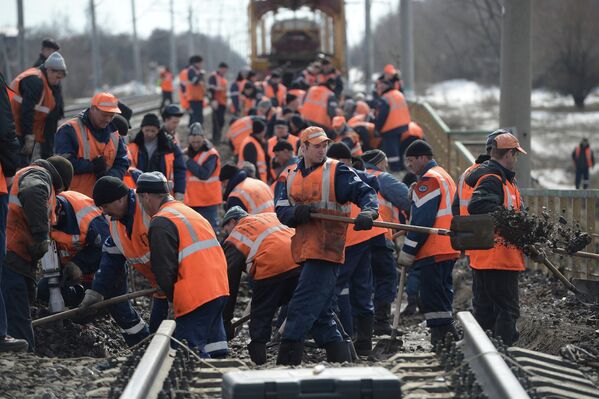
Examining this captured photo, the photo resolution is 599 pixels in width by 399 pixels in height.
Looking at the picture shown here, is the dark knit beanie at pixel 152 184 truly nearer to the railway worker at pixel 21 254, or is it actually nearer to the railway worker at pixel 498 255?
the railway worker at pixel 21 254

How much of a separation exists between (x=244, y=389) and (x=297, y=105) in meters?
13.5

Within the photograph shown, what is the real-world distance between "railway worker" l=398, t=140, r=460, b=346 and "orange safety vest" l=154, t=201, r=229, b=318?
7.55ft

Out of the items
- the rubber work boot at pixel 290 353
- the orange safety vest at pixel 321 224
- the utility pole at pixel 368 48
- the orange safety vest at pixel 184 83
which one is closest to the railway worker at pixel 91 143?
the orange safety vest at pixel 321 224

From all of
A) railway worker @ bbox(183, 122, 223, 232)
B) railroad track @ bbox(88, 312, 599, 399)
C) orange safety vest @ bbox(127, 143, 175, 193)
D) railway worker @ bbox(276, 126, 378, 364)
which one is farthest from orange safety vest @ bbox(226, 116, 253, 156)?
railroad track @ bbox(88, 312, 599, 399)

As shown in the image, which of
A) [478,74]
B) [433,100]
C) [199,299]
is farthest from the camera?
[478,74]

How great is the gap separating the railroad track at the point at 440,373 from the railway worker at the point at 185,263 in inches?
28.2

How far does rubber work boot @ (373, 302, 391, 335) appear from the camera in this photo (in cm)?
1073

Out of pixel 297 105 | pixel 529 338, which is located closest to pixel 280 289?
pixel 529 338

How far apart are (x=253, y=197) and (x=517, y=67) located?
3809 millimetres

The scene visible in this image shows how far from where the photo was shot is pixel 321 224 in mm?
7785

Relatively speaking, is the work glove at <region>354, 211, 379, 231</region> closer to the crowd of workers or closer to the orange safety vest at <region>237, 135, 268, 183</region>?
the crowd of workers

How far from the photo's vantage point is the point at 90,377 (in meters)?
6.54

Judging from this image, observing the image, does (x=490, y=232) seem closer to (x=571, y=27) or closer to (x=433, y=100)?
(x=571, y=27)

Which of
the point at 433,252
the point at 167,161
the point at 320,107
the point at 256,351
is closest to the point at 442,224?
the point at 433,252
